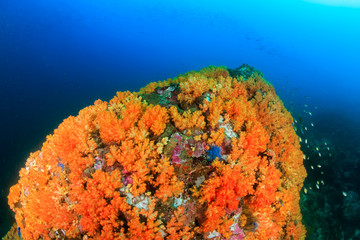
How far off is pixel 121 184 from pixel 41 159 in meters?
3.17

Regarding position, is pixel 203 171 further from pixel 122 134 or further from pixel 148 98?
pixel 148 98

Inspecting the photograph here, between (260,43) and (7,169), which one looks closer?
(7,169)

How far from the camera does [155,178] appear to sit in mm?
4340

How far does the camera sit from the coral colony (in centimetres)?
398

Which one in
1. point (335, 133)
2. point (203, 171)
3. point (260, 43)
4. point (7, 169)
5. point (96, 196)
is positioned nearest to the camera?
point (96, 196)

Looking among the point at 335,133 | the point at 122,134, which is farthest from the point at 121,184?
the point at 335,133

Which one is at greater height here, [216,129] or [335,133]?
[335,133]

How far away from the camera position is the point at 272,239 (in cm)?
527

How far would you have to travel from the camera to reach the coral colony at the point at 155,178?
13.1ft

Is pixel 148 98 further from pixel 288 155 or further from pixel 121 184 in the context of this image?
pixel 288 155

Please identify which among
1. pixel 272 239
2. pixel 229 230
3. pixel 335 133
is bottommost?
pixel 272 239

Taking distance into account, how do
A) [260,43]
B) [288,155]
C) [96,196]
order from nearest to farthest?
[96,196] → [288,155] → [260,43]

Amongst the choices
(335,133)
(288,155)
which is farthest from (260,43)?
(288,155)

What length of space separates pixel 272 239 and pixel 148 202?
3.95m
